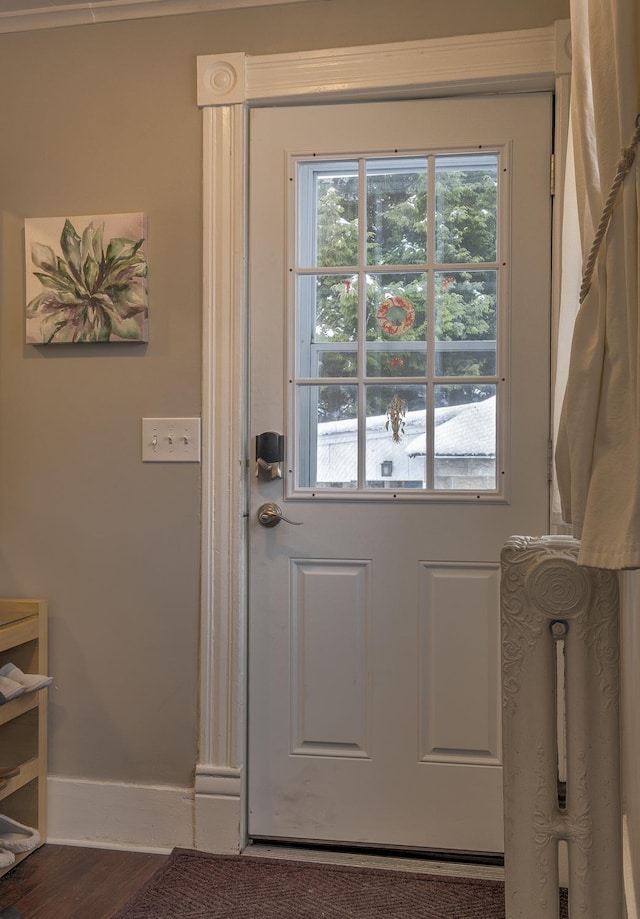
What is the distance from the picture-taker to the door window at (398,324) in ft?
7.24

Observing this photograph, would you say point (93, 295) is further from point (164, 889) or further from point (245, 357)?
point (164, 889)

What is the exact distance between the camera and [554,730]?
1.31m

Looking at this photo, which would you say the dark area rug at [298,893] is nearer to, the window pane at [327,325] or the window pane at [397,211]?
the window pane at [327,325]

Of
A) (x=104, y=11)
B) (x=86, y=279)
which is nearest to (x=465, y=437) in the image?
(x=86, y=279)

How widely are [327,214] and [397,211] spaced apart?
191 millimetres

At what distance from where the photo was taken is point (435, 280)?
2223mm

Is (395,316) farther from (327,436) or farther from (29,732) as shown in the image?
(29,732)

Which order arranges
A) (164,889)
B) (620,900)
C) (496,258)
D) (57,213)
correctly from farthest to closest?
(57,213) < (496,258) < (164,889) < (620,900)

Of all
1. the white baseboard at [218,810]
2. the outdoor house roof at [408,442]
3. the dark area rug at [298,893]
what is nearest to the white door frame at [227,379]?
the white baseboard at [218,810]

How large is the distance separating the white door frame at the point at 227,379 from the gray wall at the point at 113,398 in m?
0.04

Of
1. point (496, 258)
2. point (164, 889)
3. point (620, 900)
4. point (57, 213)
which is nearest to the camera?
point (620, 900)

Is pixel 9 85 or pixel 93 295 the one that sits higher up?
pixel 9 85

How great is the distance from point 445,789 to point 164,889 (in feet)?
2.46

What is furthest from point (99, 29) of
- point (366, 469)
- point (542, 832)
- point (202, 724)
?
point (542, 832)
